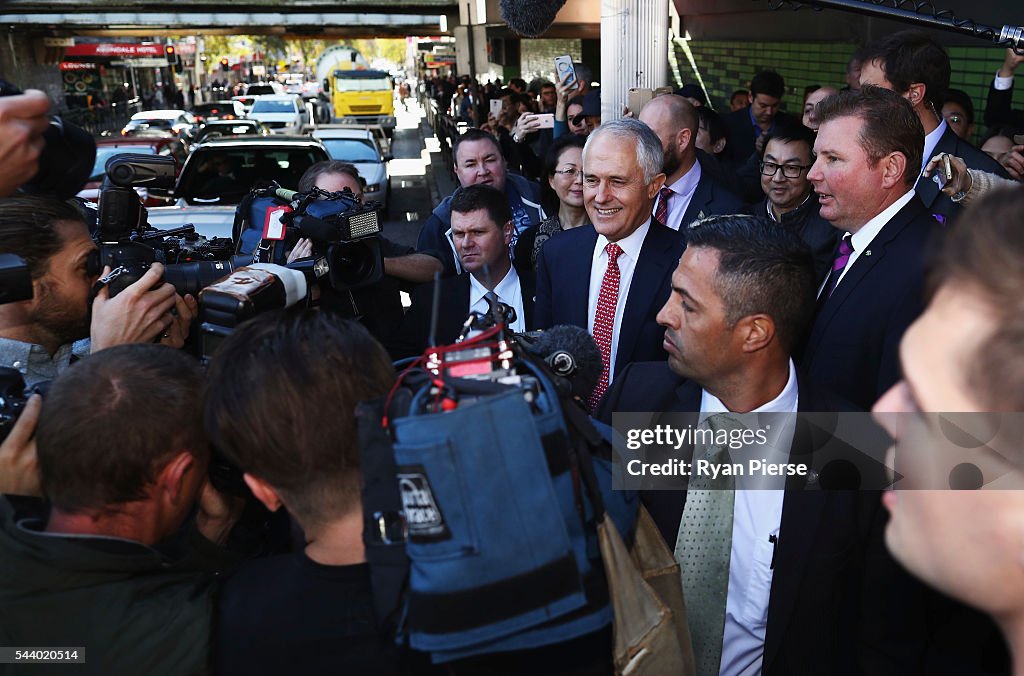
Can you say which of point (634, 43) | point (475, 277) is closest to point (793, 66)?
point (634, 43)

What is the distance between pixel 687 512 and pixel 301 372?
1173 mm

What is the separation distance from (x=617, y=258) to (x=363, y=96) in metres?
29.4

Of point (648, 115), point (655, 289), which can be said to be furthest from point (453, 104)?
point (655, 289)

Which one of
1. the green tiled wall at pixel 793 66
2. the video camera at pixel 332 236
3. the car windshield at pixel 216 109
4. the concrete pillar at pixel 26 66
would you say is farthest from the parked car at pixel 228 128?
the video camera at pixel 332 236

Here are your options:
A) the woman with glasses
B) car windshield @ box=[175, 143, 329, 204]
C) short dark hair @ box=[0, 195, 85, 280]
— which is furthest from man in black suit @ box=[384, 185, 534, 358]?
car windshield @ box=[175, 143, 329, 204]

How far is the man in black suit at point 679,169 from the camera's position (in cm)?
469

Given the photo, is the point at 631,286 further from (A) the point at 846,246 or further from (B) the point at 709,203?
(B) the point at 709,203

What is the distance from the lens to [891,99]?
305 cm

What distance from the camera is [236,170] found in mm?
10047

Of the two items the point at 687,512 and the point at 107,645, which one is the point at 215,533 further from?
the point at 687,512

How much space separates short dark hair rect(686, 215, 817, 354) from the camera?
2289 mm

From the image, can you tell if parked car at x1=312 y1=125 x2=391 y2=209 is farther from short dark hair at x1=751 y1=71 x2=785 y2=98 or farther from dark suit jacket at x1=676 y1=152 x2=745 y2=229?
dark suit jacket at x1=676 y1=152 x2=745 y2=229

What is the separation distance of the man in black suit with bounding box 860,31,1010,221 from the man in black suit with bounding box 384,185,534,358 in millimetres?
1881

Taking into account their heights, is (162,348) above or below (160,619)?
above
